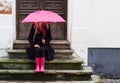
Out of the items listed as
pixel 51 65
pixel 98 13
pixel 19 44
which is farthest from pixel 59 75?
pixel 98 13

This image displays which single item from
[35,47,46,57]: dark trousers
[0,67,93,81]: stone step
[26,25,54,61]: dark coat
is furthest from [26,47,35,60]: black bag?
[0,67,93,81]: stone step

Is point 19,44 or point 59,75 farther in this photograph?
point 19,44

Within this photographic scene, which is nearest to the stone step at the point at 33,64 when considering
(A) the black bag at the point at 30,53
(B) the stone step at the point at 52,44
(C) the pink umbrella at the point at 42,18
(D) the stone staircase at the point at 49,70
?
(D) the stone staircase at the point at 49,70

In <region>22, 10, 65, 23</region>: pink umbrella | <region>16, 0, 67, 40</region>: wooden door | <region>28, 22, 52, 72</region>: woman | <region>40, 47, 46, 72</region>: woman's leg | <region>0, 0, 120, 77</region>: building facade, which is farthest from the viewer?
<region>16, 0, 67, 40</region>: wooden door

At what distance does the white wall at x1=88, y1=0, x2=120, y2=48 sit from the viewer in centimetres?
1109

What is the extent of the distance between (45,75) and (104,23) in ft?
8.32

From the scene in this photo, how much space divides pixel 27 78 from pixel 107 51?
273 centimetres

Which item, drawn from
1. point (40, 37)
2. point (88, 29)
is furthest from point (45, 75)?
point (88, 29)

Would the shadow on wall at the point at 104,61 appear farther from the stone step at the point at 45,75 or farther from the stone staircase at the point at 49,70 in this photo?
the stone step at the point at 45,75

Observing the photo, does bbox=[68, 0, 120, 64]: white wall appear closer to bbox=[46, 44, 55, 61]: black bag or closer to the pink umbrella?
bbox=[46, 44, 55, 61]: black bag

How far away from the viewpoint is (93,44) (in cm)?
1116

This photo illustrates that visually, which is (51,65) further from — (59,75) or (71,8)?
(71,8)

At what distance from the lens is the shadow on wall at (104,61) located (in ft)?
36.9

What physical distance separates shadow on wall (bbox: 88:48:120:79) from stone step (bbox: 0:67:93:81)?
5.41 feet
